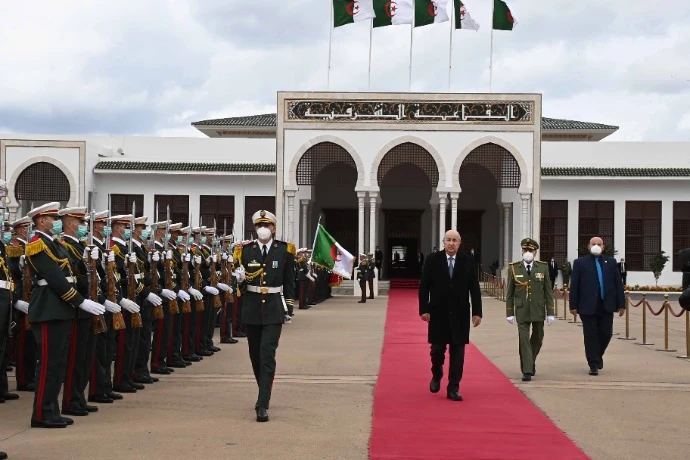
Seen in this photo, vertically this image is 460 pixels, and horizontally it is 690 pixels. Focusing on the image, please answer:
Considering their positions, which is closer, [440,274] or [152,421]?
[152,421]

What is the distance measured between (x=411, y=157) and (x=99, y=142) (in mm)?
13706

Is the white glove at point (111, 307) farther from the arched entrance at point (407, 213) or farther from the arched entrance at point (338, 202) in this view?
the arched entrance at point (407, 213)

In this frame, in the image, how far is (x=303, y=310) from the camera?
26.8 metres

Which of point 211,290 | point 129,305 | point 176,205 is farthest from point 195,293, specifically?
point 176,205

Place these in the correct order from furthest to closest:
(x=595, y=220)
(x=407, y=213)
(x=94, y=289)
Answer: (x=407, y=213) → (x=595, y=220) → (x=94, y=289)

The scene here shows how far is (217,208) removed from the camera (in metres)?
39.4

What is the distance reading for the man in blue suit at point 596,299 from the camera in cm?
1268

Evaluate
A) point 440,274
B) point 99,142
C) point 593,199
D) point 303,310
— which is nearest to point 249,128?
point 99,142

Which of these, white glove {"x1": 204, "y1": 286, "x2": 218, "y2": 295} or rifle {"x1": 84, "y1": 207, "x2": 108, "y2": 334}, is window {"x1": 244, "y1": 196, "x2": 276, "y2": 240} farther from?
rifle {"x1": 84, "y1": 207, "x2": 108, "y2": 334}

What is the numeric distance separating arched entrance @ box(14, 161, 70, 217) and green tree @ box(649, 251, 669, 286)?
856 inches

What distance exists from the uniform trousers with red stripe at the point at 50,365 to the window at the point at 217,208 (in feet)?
101

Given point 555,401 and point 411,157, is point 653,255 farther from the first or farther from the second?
point 555,401

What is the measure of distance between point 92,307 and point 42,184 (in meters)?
30.1

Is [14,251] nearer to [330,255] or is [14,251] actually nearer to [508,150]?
[330,255]
